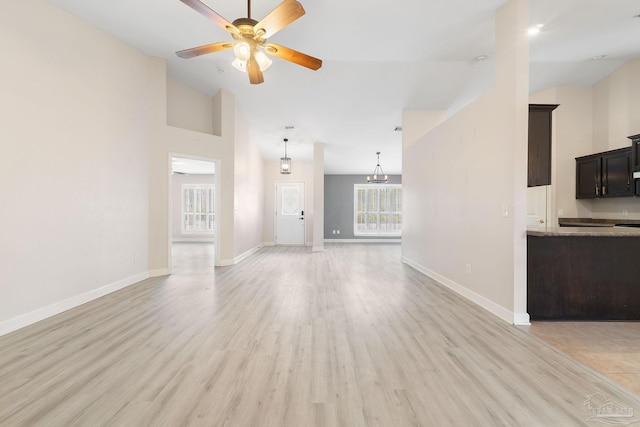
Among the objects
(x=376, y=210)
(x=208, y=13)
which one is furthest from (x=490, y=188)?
(x=376, y=210)

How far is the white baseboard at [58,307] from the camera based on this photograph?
2.69m

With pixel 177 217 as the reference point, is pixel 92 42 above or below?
above

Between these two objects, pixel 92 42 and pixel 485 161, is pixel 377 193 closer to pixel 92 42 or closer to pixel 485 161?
pixel 485 161

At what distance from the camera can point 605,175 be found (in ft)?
16.7

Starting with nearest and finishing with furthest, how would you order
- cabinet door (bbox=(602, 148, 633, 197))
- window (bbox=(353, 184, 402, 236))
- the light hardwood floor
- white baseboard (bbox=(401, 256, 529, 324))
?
the light hardwood floor, white baseboard (bbox=(401, 256, 529, 324)), cabinet door (bbox=(602, 148, 633, 197)), window (bbox=(353, 184, 402, 236))

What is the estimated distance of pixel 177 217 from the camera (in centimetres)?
1041

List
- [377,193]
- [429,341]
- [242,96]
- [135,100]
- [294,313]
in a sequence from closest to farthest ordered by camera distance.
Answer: [429,341] < [294,313] < [135,100] < [242,96] < [377,193]

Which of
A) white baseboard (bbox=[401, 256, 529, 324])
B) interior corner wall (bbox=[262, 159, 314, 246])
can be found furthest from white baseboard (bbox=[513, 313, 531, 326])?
interior corner wall (bbox=[262, 159, 314, 246])

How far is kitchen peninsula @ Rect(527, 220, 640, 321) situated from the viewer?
3006 mm

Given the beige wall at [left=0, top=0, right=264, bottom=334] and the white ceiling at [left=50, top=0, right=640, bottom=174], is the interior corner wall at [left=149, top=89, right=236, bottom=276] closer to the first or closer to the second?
the beige wall at [left=0, top=0, right=264, bottom=334]

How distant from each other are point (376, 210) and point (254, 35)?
9.10m

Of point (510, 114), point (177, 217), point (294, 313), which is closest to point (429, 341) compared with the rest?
point (294, 313)

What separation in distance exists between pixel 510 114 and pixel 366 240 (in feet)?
27.4

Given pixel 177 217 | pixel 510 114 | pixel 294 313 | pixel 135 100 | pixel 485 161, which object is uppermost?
pixel 135 100
